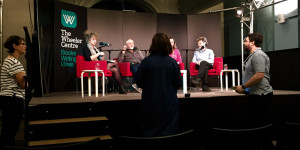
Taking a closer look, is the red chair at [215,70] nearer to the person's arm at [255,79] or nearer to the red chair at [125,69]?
the red chair at [125,69]

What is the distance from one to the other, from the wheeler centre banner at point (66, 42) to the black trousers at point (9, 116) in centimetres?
A: 387

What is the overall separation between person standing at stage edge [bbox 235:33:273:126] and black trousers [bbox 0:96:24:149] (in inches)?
95.5

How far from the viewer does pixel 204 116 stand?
11.9 ft

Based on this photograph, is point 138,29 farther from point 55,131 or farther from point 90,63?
point 55,131

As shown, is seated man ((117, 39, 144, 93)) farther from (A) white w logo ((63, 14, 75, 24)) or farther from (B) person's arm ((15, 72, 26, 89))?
(B) person's arm ((15, 72, 26, 89))

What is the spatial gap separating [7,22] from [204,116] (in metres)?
4.53

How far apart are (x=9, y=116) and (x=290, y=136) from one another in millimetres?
2627

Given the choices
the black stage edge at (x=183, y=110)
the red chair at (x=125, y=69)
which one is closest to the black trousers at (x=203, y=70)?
the red chair at (x=125, y=69)

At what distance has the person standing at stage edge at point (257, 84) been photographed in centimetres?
276

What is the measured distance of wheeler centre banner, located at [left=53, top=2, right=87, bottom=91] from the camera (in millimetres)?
6320

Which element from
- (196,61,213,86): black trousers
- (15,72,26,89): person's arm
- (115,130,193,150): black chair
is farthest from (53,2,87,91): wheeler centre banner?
(115,130,193,150): black chair

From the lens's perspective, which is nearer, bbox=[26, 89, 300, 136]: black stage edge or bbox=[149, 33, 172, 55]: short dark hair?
bbox=[149, 33, 172, 55]: short dark hair

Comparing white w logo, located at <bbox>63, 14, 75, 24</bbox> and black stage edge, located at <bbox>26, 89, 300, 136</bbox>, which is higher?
white w logo, located at <bbox>63, 14, 75, 24</bbox>

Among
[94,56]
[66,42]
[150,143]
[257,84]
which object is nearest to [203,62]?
[94,56]
